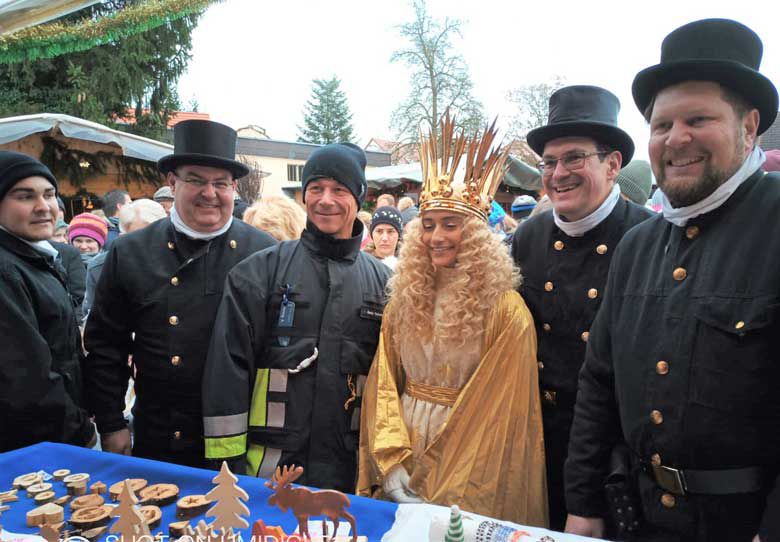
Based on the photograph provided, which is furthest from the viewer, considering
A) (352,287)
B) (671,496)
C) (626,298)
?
(352,287)

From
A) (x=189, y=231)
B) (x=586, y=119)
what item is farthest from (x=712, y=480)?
(x=189, y=231)

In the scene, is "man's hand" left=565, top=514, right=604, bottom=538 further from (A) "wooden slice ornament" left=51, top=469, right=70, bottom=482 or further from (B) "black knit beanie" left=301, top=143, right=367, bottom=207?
(A) "wooden slice ornament" left=51, top=469, right=70, bottom=482

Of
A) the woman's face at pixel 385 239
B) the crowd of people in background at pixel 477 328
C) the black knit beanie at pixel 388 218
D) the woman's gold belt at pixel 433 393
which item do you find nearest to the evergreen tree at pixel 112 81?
the black knit beanie at pixel 388 218

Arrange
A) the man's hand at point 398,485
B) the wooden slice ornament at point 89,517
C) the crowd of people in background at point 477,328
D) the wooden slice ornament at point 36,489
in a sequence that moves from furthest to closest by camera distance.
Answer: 1. the man's hand at point 398,485
2. the wooden slice ornament at point 36,489
3. the wooden slice ornament at point 89,517
4. the crowd of people in background at point 477,328

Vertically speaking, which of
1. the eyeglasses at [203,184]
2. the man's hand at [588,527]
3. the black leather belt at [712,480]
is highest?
the eyeglasses at [203,184]

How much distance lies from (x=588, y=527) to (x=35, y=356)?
232 centimetres

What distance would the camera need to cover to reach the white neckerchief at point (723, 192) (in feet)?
5.49

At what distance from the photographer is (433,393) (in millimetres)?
2365

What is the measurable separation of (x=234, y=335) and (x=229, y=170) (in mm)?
928

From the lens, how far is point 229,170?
2822 mm

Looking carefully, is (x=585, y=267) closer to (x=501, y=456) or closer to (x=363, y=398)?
(x=501, y=456)

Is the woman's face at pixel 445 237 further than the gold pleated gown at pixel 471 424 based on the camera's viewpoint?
Yes

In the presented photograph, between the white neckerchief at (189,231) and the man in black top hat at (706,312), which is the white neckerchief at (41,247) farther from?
the man in black top hat at (706,312)

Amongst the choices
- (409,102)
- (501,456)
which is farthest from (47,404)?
(409,102)
